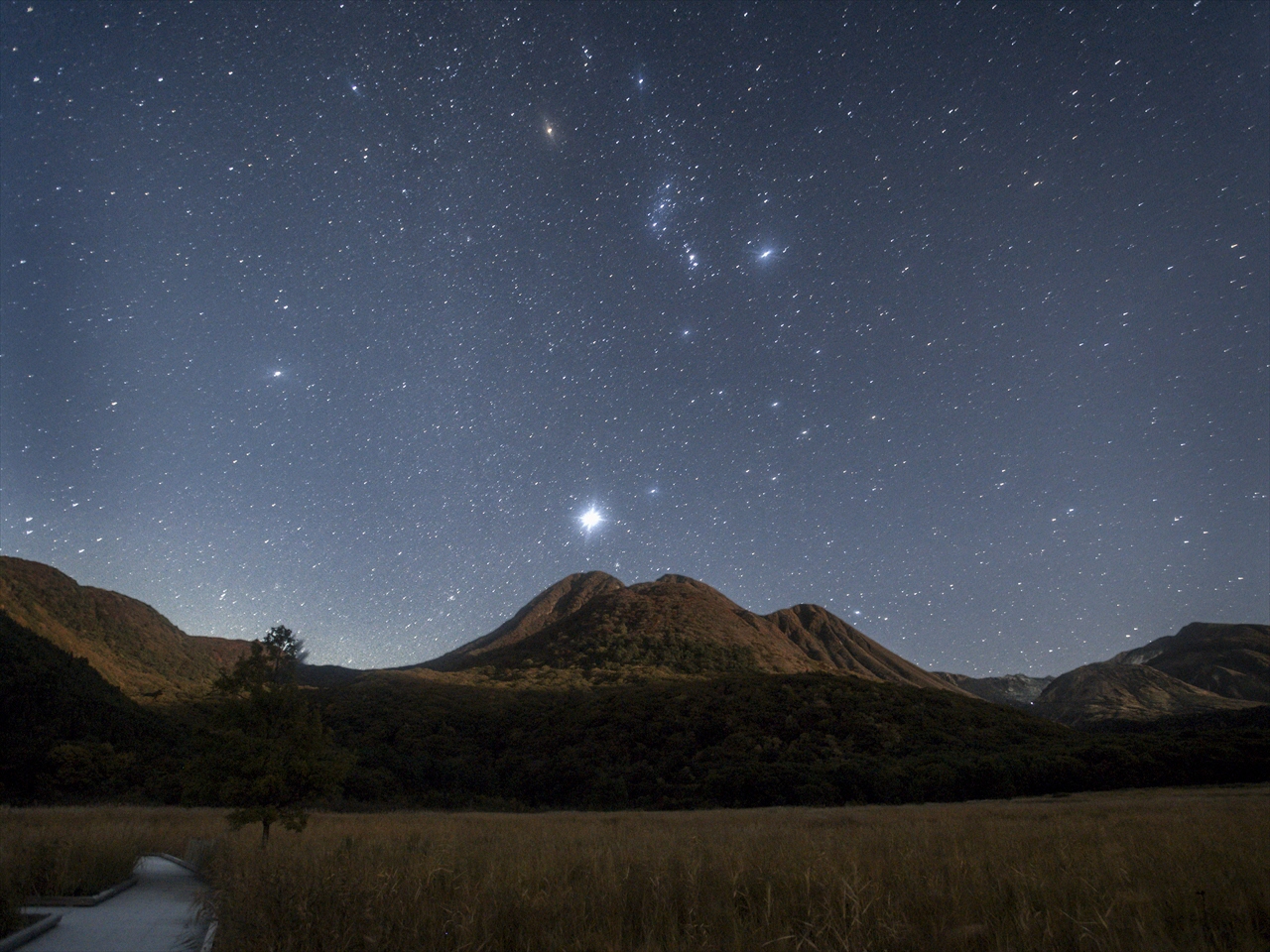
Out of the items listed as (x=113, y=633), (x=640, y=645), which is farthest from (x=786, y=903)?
(x=113, y=633)

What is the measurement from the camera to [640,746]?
65625 mm

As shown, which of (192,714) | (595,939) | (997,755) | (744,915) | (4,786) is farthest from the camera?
(192,714)

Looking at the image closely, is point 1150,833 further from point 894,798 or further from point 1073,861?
point 894,798

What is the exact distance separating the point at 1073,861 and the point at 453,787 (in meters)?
62.4

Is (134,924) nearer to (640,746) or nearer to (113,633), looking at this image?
(640,746)

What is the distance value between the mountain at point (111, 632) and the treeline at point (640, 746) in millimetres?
18804

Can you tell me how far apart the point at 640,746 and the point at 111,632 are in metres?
88.1

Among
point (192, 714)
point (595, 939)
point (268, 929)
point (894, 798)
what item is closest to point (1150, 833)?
point (595, 939)

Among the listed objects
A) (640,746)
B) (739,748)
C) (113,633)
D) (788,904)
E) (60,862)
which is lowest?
(60,862)

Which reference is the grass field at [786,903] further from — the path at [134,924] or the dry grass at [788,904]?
the path at [134,924]

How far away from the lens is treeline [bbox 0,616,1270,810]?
1770 inches

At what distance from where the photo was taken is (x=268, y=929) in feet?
16.3

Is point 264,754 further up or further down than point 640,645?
further down

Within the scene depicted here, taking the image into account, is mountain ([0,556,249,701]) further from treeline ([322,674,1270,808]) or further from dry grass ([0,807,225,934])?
dry grass ([0,807,225,934])
